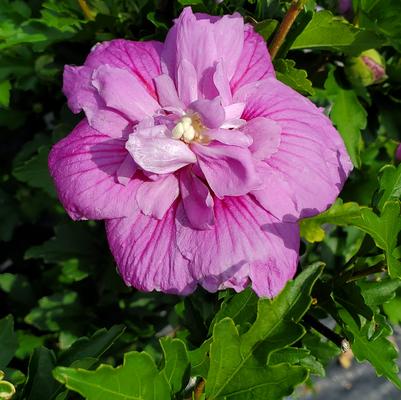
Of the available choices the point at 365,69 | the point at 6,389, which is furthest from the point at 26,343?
the point at 365,69

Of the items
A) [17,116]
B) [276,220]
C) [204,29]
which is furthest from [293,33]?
[17,116]

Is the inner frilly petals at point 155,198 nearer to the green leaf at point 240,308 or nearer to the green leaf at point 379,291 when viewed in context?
the green leaf at point 240,308

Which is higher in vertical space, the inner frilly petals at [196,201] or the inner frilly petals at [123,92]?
the inner frilly petals at [123,92]

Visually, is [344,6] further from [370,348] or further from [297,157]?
[370,348]

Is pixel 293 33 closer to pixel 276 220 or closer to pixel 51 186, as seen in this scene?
pixel 276 220

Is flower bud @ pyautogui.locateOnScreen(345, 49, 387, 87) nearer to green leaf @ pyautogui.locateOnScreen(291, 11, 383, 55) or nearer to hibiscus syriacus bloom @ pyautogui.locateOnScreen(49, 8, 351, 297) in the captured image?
green leaf @ pyautogui.locateOnScreen(291, 11, 383, 55)

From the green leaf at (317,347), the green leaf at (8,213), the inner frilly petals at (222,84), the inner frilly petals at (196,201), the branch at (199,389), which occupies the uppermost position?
the inner frilly petals at (222,84)

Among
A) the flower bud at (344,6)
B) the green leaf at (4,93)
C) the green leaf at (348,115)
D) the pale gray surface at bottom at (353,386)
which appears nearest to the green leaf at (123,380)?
the green leaf at (348,115)
